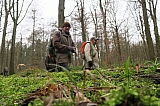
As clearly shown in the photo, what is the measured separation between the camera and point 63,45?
5.52 meters

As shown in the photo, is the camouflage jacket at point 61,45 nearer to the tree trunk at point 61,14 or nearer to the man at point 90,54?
the man at point 90,54

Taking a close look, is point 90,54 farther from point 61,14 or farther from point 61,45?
point 61,14

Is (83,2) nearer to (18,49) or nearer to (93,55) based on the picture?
(93,55)

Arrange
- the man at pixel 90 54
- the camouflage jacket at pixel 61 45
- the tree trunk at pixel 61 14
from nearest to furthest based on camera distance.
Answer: the camouflage jacket at pixel 61 45 → the man at pixel 90 54 → the tree trunk at pixel 61 14

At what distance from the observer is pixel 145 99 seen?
1.98ft

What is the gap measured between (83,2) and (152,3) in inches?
361

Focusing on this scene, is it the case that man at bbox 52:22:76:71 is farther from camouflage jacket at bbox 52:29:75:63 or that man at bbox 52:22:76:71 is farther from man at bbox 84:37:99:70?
man at bbox 84:37:99:70

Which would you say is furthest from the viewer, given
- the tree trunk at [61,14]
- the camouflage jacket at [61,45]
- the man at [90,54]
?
the tree trunk at [61,14]

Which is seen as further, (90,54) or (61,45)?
(90,54)

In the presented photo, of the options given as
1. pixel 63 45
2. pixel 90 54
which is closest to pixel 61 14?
pixel 90 54

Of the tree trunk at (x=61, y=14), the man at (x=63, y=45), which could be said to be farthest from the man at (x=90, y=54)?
the tree trunk at (x=61, y=14)

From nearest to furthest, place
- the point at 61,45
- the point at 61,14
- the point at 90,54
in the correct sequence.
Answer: the point at 61,45 → the point at 90,54 → the point at 61,14

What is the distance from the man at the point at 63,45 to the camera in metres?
5.54

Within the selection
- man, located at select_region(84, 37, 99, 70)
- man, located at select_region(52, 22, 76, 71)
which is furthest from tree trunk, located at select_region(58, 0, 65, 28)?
man, located at select_region(52, 22, 76, 71)
